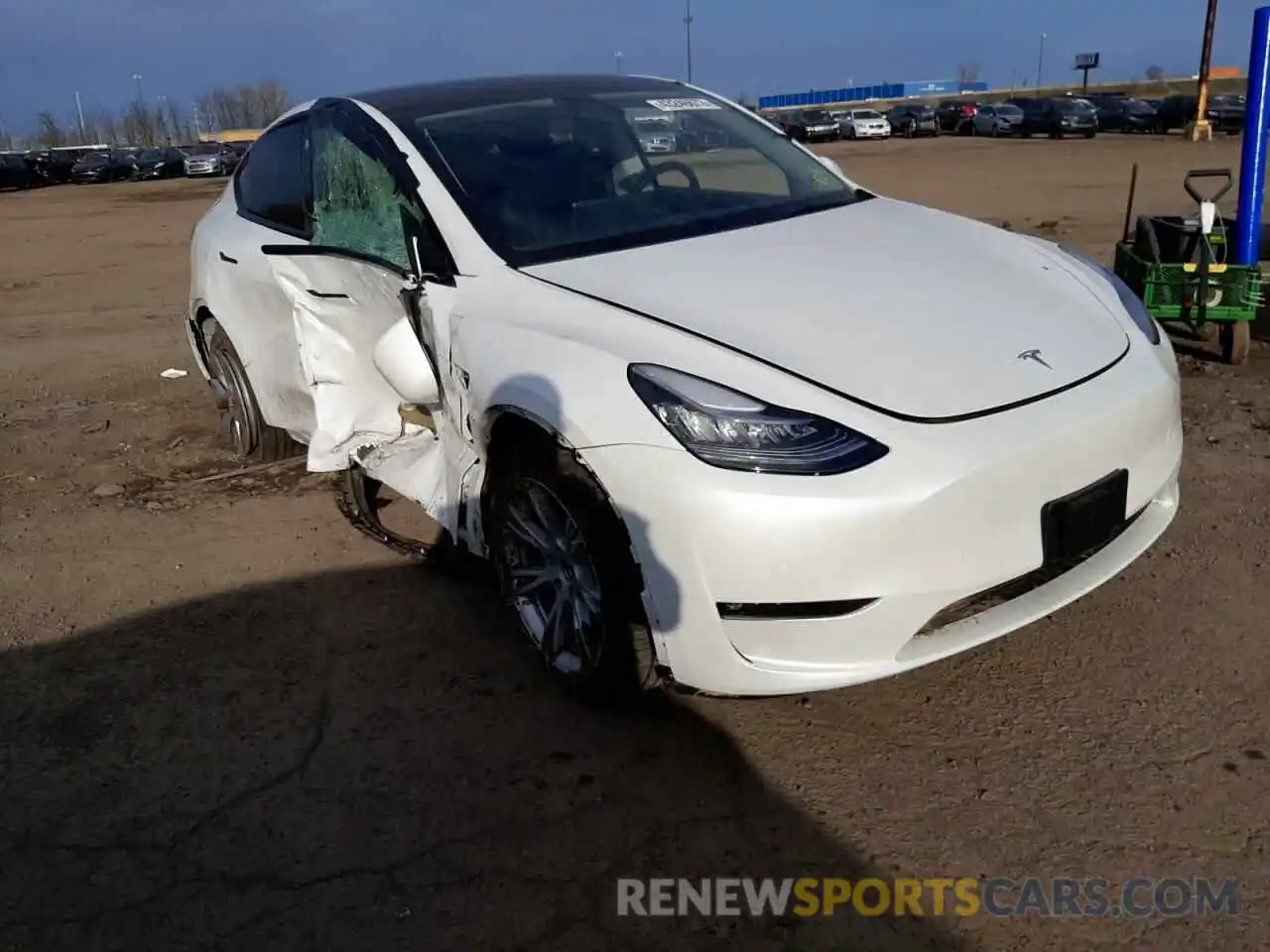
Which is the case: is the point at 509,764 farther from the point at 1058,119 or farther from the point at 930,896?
the point at 1058,119

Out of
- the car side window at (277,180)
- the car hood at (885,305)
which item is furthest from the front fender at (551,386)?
the car side window at (277,180)

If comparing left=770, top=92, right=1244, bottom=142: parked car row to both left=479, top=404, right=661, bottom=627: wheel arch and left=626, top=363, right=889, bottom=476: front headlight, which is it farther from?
left=626, top=363, right=889, bottom=476: front headlight

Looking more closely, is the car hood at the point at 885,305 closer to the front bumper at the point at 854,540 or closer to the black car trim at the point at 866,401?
→ the black car trim at the point at 866,401

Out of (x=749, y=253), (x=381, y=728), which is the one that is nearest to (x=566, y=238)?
(x=749, y=253)

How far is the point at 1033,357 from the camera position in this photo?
2818mm

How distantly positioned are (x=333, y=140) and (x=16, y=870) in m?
2.72

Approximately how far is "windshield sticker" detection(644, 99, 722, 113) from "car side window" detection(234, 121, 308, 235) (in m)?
1.48

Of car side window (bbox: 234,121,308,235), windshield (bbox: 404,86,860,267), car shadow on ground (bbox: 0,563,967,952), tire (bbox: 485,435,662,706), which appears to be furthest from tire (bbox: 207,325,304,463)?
tire (bbox: 485,435,662,706)

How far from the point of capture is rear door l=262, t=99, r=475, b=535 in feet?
11.3

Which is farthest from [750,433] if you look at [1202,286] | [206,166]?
[206,166]

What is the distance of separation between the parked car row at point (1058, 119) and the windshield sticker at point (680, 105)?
29717 mm

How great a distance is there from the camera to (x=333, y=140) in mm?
4129

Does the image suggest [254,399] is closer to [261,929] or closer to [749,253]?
[749,253]

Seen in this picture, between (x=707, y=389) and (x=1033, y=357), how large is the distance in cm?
90
